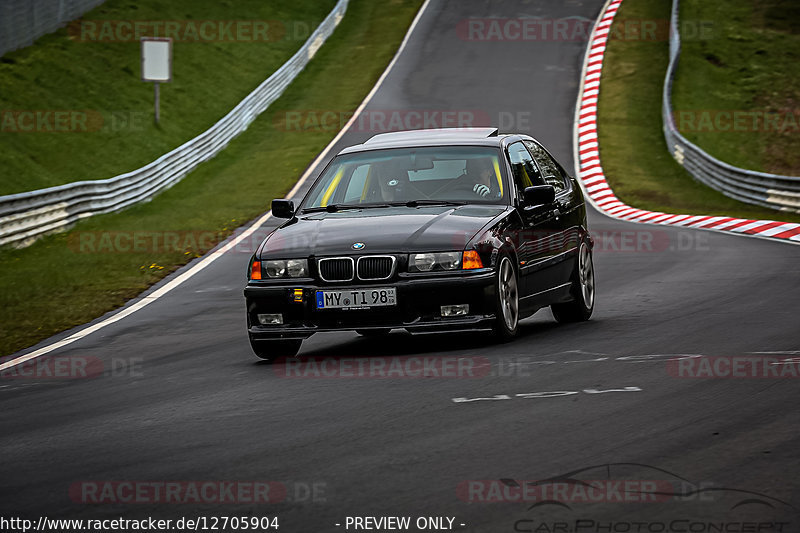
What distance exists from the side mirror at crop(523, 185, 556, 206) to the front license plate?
1.56 metres

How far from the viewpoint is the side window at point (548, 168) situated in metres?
11.4

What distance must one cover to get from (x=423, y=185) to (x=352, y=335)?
5.29 ft

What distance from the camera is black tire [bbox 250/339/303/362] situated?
9.47 meters

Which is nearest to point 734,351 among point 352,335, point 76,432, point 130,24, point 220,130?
point 352,335

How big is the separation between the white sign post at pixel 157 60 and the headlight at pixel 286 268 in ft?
91.8

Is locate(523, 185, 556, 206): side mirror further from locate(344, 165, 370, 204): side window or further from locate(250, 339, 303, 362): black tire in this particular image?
locate(250, 339, 303, 362): black tire

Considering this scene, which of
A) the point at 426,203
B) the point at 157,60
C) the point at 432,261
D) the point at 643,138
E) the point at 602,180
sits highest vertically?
the point at 426,203

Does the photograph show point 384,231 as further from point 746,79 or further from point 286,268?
point 746,79

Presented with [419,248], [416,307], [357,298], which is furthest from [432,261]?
[357,298]

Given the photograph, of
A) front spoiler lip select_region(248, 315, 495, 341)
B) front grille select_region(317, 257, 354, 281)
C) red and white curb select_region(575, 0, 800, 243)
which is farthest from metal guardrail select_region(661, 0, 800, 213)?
front grille select_region(317, 257, 354, 281)

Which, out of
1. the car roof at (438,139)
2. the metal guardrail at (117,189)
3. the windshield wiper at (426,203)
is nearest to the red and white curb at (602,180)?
the car roof at (438,139)

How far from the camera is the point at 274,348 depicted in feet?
31.2

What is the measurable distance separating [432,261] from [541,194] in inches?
50.8

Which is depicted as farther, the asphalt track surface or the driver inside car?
the driver inside car
